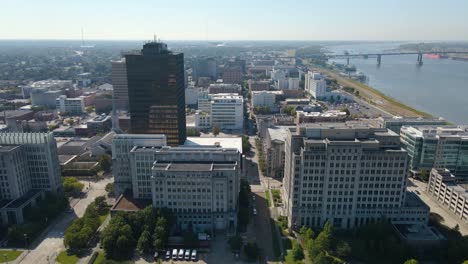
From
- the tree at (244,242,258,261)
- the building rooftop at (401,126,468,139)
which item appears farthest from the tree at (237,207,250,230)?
the building rooftop at (401,126,468,139)

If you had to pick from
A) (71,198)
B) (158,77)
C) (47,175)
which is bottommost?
(71,198)

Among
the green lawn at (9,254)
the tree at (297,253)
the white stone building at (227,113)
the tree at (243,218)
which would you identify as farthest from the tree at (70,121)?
the tree at (297,253)

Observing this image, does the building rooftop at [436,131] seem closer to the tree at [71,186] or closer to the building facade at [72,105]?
the tree at [71,186]

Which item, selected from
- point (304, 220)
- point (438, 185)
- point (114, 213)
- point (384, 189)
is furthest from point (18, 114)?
point (438, 185)

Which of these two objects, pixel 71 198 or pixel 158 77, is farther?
pixel 158 77

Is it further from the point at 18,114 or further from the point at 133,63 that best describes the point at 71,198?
the point at 18,114

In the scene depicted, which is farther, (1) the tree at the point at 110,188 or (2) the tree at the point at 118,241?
(1) the tree at the point at 110,188
